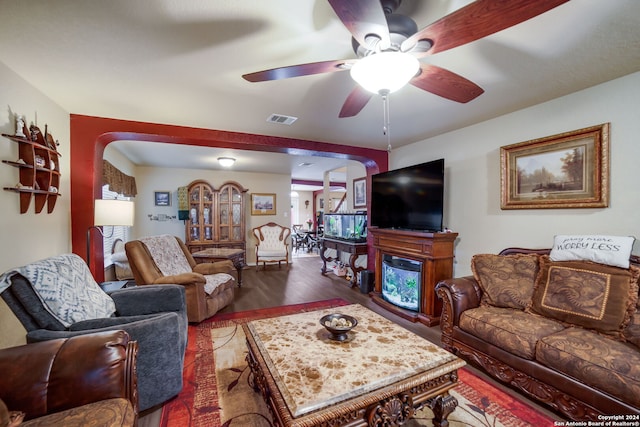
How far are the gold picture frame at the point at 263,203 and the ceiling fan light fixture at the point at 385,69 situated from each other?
218 inches

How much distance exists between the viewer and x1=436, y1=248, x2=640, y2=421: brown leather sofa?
1.40 meters

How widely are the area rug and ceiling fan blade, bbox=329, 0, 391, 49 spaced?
6.78ft

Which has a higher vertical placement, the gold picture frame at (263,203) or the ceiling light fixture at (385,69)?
the ceiling light fixture at (385,69)

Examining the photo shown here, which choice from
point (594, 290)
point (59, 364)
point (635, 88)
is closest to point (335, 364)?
point (59, 364)

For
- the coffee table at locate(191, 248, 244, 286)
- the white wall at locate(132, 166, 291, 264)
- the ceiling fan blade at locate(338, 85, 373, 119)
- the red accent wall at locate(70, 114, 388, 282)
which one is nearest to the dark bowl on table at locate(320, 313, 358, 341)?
the ceiling fan blade at locate(338, 85, 373, 119)

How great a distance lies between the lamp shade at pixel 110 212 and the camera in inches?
95.3

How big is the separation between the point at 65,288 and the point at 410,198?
10.7 feet

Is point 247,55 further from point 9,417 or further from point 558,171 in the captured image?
point 558,171

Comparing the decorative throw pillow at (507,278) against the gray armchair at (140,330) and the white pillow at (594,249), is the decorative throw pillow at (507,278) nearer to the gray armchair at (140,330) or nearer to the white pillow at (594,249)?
the white pillow at (594,249)

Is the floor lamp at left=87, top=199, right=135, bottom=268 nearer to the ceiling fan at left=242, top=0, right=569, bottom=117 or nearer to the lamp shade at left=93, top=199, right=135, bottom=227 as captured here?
the lamp shade at left=93, top=199, right=135, bottom=227

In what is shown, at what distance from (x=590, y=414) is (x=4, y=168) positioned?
3886 mm

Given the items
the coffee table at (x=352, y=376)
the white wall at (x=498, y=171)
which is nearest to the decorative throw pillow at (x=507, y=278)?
the white wall at (x=498, y=171)

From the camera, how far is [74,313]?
1604 mm

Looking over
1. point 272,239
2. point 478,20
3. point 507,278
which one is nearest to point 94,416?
point 478,20
